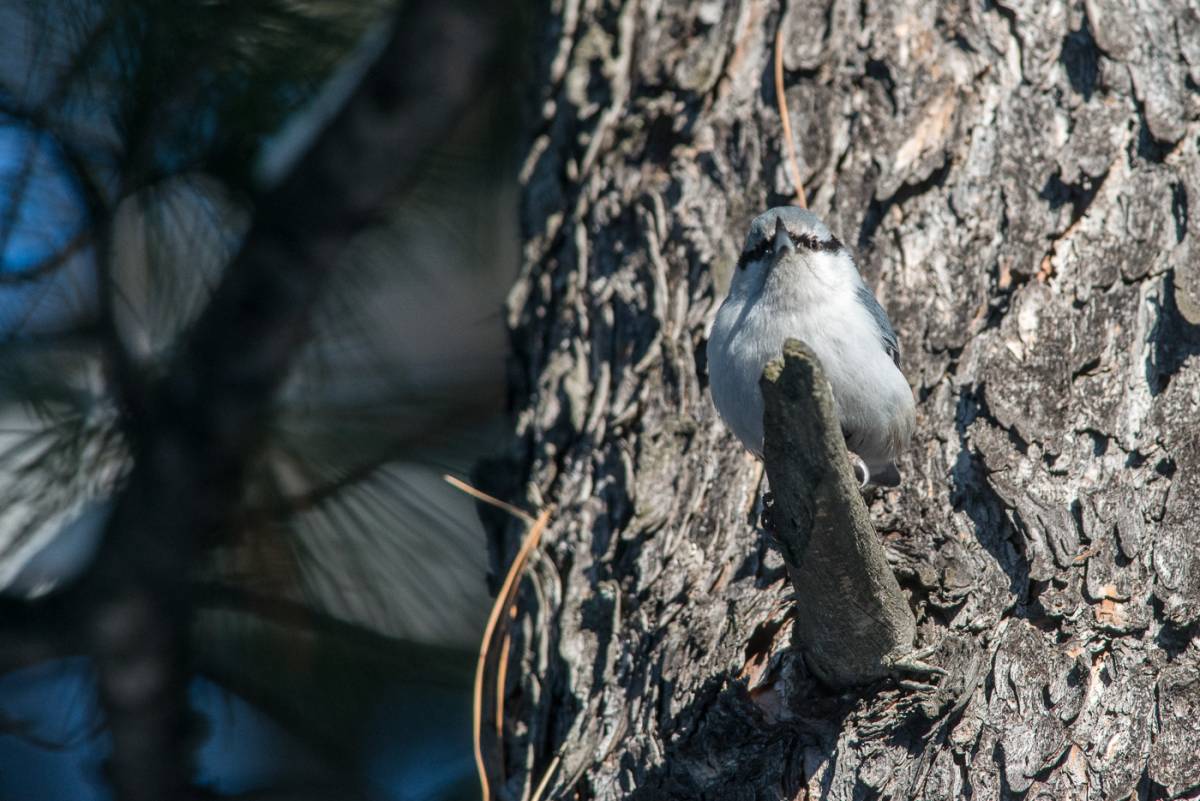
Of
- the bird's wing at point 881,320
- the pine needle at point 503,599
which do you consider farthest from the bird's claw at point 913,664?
the pine needle at point 503,599

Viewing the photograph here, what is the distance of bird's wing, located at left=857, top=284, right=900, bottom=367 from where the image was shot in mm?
1539

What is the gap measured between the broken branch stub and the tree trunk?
8cm

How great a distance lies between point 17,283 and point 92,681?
30.9 inches

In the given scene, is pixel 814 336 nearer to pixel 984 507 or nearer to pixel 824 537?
pixel 984 507

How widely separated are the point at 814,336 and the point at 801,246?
15cm

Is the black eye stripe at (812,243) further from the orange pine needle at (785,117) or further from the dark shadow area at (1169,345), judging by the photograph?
the dark shadow area at (1169,345)

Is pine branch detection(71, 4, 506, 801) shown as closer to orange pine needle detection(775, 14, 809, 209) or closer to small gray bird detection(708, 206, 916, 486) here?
orange pine needle detection(775, 14, 809, 209)

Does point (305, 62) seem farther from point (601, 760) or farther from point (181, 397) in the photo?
point (601, 760)

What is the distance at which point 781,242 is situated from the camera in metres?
1.56

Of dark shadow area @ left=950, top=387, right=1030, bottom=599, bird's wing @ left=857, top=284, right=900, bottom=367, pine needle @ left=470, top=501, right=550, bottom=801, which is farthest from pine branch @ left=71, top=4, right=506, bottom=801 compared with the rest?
dark shadow area @ left=950, top=387, right=1030, bottom=599

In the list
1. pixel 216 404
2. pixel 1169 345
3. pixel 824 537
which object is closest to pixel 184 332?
pixel 216 404

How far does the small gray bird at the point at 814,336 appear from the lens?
1.46 metres

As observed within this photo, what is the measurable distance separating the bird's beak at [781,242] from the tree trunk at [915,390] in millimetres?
242

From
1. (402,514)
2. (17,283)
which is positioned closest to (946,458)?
(402,514)
